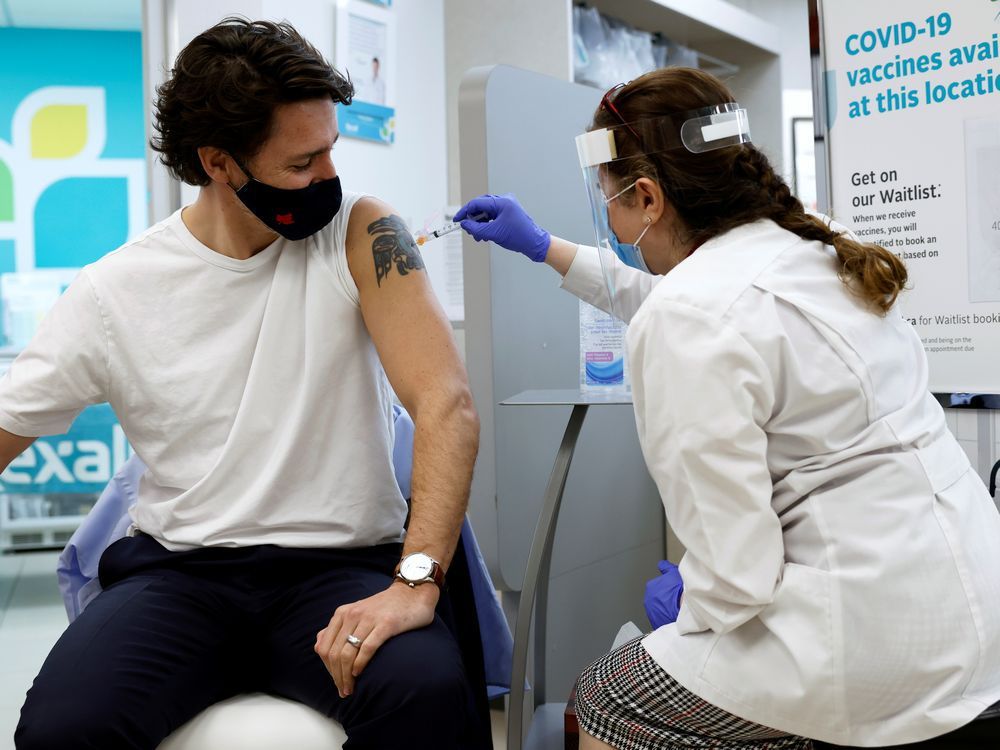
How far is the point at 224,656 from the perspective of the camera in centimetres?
140

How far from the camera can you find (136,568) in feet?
4.95

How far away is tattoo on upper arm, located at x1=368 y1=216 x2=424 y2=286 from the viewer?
1.53m

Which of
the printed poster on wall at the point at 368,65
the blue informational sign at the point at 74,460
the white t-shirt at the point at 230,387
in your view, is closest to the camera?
the white t-shirt at the point at 230,387

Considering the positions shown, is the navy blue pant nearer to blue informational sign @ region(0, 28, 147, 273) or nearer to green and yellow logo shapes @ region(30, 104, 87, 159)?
blue informational sign @ region(0, 28, 147, 273)

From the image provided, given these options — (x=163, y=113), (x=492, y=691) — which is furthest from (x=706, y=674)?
(x=163, y=113)

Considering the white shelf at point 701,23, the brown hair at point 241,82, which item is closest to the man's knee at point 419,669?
the brown hair at point 241,82

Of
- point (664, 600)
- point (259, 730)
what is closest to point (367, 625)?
point (259, 730)

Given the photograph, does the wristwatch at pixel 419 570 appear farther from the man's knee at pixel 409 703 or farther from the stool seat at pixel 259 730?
the stool seat at pixel 259 730

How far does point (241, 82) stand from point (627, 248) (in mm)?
609

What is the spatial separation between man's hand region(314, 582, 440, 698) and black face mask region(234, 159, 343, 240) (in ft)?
1.84

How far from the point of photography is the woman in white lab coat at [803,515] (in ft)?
3.63

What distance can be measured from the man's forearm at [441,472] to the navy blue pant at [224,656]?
4.1 inches

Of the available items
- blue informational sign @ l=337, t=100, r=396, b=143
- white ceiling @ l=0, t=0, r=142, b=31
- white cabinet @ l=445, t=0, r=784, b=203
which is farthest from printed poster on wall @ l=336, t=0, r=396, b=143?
white ceiling @ l=0, t=0, r=142, b=31

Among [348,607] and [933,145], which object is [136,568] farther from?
[933,145]
